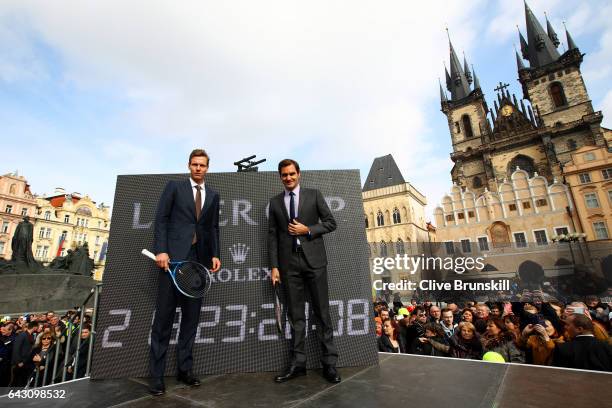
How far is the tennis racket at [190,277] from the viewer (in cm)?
268

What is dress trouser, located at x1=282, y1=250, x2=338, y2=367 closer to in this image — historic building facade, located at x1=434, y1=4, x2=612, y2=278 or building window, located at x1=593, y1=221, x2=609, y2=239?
historic building facade, located at x1=434, y1=4, x2=612, y2=278

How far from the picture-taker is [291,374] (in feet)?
8.66

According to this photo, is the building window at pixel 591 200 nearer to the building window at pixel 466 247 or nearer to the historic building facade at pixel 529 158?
the historic building facade at pixel 529 158

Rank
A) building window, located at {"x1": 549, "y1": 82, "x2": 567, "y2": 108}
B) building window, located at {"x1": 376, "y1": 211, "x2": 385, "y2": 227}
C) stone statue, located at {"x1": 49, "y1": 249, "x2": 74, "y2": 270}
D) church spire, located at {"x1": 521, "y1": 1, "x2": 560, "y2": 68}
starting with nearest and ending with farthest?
stone statue, located at {"x1": 49, "y1": 249, "x2": 74, "y2": 270} → building window, located at {"x1": 549, "y1": 82, "x2": 567, "y2": 108} → building window, located at {"x1": 376, "y1": 211, "x2": 385, "y2": 227} → church spire, located at {"x1": 521, "y1": 1, "x2": 560, "y2": 68}

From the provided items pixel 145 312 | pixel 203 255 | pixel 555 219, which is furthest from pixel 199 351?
pixel 555 219

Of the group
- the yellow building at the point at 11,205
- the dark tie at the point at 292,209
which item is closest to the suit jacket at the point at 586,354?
the dark tie at the point at 292,209

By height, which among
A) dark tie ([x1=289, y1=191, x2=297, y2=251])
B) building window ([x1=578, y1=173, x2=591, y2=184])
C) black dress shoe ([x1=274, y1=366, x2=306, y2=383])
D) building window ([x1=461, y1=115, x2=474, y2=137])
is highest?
building window ([x1=461, y1=115, x2=474, y2=137])

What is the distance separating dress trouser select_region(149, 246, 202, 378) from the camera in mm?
2572

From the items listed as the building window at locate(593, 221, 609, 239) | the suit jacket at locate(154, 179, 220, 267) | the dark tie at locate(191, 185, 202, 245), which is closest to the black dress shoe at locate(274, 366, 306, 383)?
the suit jacket at locate(154, 179, 220, 267)

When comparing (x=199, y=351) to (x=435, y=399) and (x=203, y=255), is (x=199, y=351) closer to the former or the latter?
(x=203, y=255)

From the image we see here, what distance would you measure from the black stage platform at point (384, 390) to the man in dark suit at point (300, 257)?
0.28 meters

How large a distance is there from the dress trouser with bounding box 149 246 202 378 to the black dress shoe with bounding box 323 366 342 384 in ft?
3.94

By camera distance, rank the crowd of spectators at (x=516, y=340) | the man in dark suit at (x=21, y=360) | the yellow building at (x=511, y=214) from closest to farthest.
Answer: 1. the crowd of spectators at (x=516, y=340)
2. the man in dark suit at (x=21, y=360)
3. the yellow building at (x=511, y=214)

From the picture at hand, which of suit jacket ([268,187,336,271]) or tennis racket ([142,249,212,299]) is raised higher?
suit jacket ([268,187,336,271])
